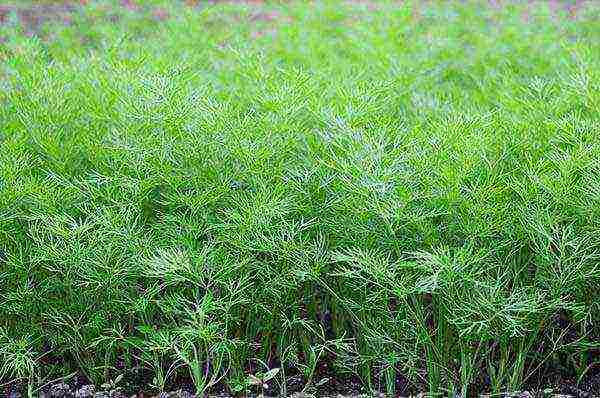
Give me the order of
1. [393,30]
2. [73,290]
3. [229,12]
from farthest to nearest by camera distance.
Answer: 1. [229,12]
2. [393,30]
3. [73,290]

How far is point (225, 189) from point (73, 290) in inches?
26.1

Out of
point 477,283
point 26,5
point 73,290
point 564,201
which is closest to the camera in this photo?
point 477,283

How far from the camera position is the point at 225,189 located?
317 cm

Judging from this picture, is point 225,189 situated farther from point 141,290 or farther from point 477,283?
point 477,283

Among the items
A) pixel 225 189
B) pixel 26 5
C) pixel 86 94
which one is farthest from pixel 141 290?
pixel 26 5

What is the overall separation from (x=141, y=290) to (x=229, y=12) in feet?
10.5

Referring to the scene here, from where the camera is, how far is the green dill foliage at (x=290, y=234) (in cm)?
301

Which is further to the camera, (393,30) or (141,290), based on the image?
(393,30)

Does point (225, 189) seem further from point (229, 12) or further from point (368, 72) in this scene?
point (229, 12)

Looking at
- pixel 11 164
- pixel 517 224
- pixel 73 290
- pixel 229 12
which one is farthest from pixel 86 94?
pixel 229 12

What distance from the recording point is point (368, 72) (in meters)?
4.52

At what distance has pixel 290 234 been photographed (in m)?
3.25

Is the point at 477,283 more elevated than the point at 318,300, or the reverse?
the point at 477,283

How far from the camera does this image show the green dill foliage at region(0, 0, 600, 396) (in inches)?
118
